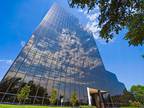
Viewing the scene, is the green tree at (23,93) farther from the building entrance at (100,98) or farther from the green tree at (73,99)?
the building entrance at (100,98)

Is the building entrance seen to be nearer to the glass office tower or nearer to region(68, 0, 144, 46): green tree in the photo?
the glass office tower

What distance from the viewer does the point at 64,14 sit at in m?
52.3

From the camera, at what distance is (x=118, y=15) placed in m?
8.45

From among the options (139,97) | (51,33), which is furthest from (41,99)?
(139,97)

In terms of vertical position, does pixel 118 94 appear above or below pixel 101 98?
above

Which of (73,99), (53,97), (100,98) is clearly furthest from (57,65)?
(100,98)

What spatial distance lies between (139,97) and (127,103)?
47.7 feet

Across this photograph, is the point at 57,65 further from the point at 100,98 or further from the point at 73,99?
the point at 100,98

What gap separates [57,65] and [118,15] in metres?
27.9

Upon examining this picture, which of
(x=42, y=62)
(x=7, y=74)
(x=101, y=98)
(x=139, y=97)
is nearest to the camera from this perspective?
(x=7, y=74)

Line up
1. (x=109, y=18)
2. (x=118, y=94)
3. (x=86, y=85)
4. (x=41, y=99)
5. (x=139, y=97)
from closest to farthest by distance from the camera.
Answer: (x=109, y=18) → (x=41, y=99) → (x=86, y=85) → (x=118, y=94) → (x=139, y=97)

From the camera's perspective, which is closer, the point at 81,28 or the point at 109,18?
the point at 109,18

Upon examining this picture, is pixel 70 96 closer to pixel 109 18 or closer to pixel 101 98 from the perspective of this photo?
pixel 101 98

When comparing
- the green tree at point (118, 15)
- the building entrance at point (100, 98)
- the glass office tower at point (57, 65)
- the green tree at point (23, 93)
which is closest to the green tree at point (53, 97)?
the glass office tower at point (57, 65)
